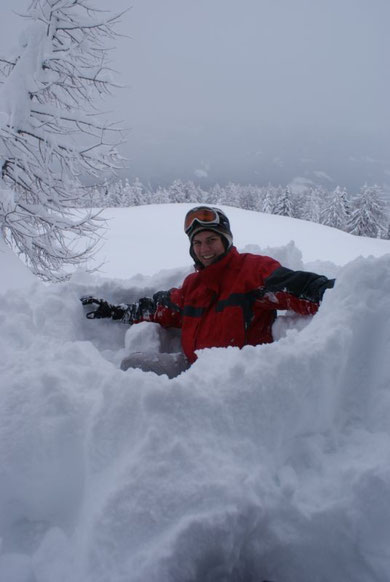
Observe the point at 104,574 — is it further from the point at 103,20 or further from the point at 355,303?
the point at 103,20

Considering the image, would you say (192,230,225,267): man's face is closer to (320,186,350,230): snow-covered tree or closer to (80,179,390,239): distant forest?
(80,179,390,239): distant forest

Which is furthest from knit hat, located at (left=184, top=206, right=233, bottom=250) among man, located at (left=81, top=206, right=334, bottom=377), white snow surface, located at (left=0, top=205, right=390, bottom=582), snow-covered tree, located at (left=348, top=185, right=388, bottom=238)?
snow-covered tree, located at (left=348, top=185, right=388, bottom=238)

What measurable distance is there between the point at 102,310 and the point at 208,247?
3.75 ft

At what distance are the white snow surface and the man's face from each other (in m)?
1.13

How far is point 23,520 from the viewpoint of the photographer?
1.25m

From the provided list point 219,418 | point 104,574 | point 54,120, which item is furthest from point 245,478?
point 54,120

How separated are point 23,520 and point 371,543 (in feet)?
4.07

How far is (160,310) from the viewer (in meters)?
2.97

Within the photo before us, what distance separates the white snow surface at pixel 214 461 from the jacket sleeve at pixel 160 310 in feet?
3.99

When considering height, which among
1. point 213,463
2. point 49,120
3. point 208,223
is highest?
point 49,120

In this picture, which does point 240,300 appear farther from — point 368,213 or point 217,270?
point 368,213

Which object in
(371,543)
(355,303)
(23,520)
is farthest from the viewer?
(355,303)

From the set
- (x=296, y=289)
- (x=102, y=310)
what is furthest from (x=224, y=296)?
(x=102, y=310)

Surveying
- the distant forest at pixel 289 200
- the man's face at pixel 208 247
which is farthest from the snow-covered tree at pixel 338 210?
the man's face at pixel 208 247
